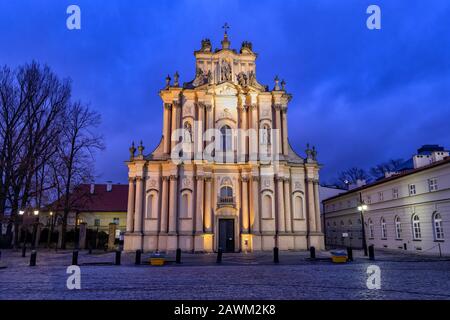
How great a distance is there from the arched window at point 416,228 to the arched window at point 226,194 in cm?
1529

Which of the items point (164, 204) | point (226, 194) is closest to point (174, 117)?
point (164, 204)

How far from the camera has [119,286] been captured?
11.9m

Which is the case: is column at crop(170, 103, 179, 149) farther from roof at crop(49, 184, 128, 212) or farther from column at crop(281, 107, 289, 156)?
roof at crop(49, 184, 128, 212)

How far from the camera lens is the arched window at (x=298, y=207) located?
108 feet

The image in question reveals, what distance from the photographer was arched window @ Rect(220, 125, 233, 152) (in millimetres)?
33438

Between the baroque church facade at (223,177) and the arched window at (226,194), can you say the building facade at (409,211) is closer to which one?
the baroque church facade at (223,177)

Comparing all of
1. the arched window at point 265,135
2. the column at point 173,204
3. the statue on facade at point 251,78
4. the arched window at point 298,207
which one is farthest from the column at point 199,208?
the statue on facade at point 251,78

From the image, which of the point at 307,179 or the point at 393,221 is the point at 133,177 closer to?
the point at 307,179

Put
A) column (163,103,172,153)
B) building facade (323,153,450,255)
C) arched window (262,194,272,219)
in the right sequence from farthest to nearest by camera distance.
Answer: column (163,103,172,153), arched window (262,194,272,219), building facade (323,153,450,255)

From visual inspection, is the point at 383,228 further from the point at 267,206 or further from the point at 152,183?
the point at 152,183

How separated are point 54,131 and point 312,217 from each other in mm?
24445

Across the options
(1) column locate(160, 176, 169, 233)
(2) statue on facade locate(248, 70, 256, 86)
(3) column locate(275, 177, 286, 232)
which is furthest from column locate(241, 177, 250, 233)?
(2) statue on facade locate(248, 70, 256, 86)

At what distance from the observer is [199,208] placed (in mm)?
31125

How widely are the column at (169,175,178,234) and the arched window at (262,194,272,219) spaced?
788cm
